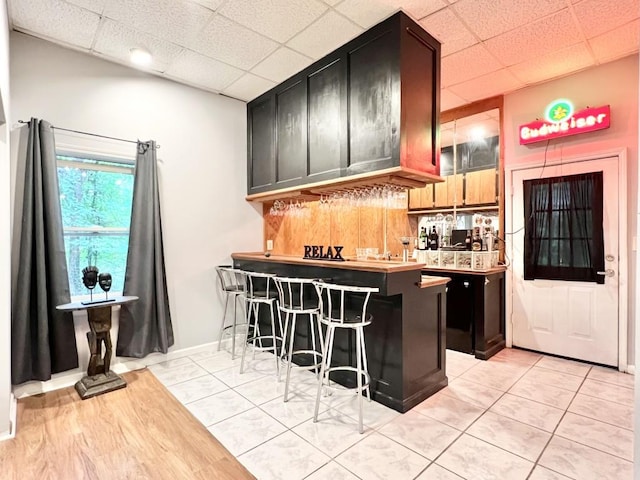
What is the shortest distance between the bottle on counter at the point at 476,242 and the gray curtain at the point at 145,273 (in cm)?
347

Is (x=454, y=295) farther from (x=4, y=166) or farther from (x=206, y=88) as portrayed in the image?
(x=4, y=166)

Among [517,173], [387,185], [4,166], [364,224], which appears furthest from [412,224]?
[4,166]

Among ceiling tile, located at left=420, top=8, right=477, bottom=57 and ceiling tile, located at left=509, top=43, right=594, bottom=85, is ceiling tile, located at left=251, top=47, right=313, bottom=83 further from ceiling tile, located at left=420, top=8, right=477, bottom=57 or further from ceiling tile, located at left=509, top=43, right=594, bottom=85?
ceiling tile, located at left=509, top=43, right=594, bottom=85

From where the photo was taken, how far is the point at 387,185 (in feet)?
10.3

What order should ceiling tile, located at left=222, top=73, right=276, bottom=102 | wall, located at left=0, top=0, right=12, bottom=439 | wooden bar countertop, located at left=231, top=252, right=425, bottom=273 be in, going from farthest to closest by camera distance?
ceiling tile, located at left=222, top=73, right=276, bottom=102 < wooden bar countertop, located at left=231, top=252, right=425, bottom=273 < wall, located at left=0, top=0, right=12, bottom=439

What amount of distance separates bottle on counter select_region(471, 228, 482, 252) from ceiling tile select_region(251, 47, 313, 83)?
267cm

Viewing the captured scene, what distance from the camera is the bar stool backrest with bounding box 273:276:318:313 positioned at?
2.81 metres

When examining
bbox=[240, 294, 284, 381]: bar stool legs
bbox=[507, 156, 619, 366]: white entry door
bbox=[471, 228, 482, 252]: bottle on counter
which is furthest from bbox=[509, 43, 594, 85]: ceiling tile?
bbox=[240, 294, 284, 381]: bar stool legs

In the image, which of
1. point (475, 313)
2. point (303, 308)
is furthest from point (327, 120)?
point (475, 313)

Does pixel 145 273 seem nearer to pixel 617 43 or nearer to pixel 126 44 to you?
pixel 126 44

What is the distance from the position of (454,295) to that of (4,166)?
13.7 ft

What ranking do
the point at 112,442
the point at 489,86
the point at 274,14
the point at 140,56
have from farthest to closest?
the point at 489,86, the point at 140,56, the point at 274,14, the point at 112,442

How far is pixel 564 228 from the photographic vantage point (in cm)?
368

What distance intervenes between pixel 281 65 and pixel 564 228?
11.6 feet
